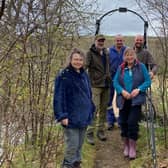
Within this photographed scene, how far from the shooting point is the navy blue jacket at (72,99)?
18.9 ft

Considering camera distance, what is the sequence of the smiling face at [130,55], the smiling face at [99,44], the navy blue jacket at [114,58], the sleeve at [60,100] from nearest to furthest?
the sleeve at [60,100]
the smiling face at [130,55]
the smiling face at [99,44]
the navy blue jacket at [114,58]

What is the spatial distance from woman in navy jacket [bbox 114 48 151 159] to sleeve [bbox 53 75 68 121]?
65.0 inches

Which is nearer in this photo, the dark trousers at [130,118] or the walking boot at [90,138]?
the dark trousers at [130,118]

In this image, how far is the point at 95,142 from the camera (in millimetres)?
8453

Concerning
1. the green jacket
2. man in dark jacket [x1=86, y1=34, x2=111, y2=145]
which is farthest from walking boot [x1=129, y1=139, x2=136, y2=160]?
the green jacket

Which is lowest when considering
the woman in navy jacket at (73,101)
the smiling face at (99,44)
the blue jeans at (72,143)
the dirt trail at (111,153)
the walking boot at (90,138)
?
the dirt trail at (111,153)

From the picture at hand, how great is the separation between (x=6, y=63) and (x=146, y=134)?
4.69m

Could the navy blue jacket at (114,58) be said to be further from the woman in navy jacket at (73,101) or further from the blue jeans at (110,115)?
the woman in navy jacket at (73,101)

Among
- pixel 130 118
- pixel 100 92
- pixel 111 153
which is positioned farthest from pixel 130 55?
pixel 111 153

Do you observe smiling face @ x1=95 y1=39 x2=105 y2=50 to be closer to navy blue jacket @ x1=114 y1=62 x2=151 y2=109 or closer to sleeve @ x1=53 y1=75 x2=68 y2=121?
navy blue jacket @ x1=114 y1=62 x2=151 y2=109

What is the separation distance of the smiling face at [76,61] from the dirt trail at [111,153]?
2.15 metres

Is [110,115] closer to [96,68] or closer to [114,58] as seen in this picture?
[114,58]

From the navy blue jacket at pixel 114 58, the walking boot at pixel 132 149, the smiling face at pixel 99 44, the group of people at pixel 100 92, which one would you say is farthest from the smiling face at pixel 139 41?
the walking boot at pixel 132 149

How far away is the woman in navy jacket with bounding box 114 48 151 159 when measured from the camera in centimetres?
723
